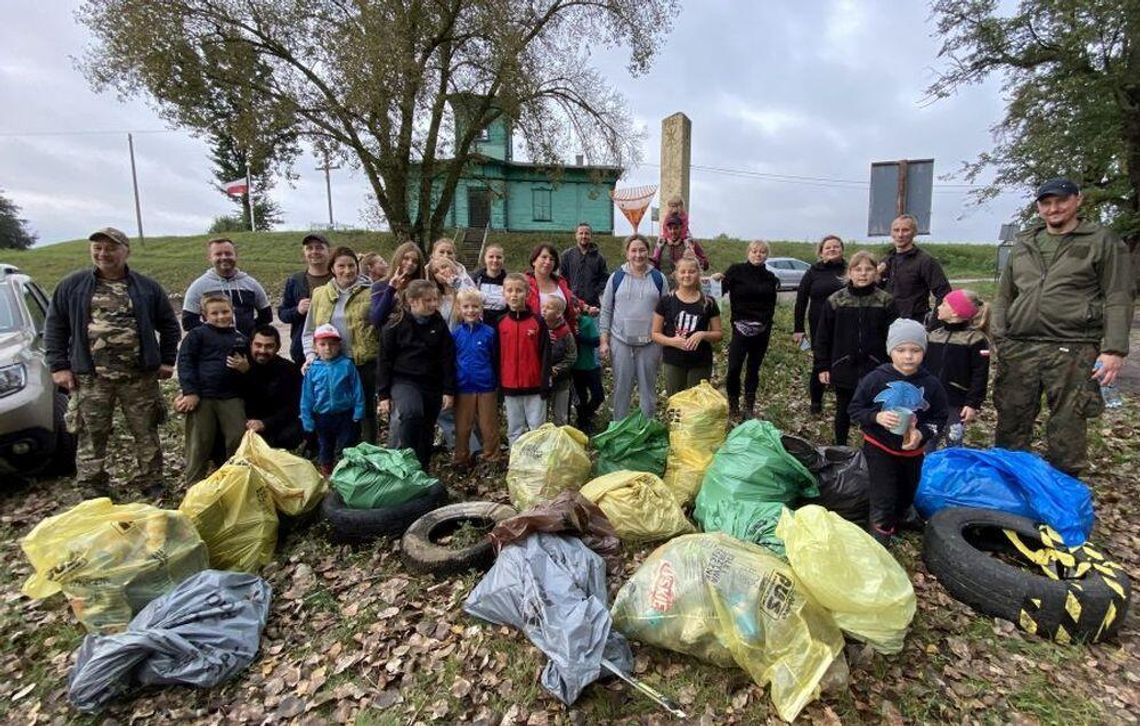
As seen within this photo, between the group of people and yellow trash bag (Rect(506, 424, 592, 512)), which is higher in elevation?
the group of people

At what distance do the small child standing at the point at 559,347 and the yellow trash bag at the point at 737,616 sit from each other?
2346mm

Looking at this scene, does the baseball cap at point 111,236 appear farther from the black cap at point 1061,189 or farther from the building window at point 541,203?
the building window at point 541,203

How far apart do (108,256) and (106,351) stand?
0.70m

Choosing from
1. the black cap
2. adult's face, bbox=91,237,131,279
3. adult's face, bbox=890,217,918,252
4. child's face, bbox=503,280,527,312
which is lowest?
child's face, bbox=503,280,527,312

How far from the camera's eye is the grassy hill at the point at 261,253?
1864 cm

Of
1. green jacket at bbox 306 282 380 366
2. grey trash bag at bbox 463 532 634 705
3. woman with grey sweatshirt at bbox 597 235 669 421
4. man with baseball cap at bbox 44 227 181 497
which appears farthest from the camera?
woman with grey sweatshirt at bbox 597 235 669 421

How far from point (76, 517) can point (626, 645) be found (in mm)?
2897

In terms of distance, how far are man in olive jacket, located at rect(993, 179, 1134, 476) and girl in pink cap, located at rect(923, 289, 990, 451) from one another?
0.47 feet

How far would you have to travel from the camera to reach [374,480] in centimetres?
370

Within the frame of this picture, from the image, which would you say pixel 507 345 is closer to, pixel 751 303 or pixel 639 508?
pixel 639 508

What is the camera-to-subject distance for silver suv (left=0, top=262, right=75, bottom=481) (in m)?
4.28

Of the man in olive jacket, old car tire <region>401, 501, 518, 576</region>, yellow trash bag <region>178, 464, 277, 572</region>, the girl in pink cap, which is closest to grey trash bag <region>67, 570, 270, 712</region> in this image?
yellow trash bag <region>178, 464, 277, 572</region>

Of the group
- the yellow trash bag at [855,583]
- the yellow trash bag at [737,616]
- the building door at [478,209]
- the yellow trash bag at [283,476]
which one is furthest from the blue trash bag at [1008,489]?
the building door at [478,209]

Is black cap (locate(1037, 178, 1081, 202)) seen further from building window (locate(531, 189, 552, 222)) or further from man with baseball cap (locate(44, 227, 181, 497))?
building window (locate(531, 189, 552, 222))
